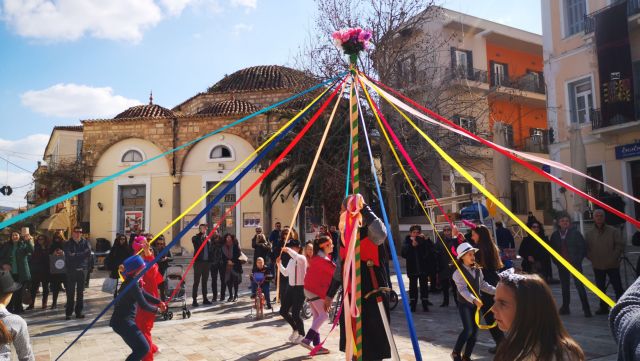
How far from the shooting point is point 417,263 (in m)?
9.55

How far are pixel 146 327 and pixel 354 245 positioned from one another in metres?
3.17

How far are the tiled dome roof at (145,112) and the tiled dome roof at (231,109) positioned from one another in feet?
8.98

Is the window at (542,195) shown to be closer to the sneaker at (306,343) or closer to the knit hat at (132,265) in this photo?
the sneaker at (306,343)

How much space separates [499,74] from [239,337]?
22277 millimetres

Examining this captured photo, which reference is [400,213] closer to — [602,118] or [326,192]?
[326,192]

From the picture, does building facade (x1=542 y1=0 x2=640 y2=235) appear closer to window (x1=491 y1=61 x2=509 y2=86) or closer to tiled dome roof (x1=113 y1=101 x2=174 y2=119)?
window (x1=491 y1=61 x2=509 y2=86)

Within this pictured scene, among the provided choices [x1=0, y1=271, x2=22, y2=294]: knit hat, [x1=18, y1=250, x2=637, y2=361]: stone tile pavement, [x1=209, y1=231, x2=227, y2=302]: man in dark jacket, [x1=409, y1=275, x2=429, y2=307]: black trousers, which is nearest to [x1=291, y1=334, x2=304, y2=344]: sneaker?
[x1=18, y1=250, x2=637, y2=361]: stone tile pavement

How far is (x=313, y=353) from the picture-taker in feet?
20.2

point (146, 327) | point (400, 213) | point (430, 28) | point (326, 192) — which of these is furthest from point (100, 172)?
point (146, 327)

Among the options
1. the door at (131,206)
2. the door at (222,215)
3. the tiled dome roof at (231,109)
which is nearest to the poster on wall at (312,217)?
the door at (222,215)

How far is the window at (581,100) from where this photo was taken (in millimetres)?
17641

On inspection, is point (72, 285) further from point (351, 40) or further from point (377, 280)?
point (351, 40)

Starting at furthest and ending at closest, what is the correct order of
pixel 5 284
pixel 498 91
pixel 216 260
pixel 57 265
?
1. pixel 498 91
2. pixel 216 260
3. pixel 57 265
4. pixel 5 284

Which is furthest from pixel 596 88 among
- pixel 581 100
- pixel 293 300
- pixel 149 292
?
pixel 149 292
